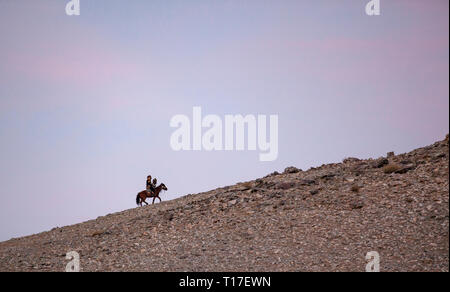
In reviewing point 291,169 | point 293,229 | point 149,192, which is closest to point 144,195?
point 149,192

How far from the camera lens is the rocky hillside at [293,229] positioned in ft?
72.9

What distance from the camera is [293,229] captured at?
2548cm

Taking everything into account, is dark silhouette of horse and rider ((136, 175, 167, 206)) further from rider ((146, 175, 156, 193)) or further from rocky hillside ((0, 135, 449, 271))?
rocky hillside ((0, 135, 449, 271))

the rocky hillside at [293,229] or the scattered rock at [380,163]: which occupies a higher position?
the scattered rock at [380,163]

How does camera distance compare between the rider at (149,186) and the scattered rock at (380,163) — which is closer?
the scattered rock at (380,163)

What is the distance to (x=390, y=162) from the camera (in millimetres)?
32719

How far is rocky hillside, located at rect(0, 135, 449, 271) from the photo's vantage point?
22219mm

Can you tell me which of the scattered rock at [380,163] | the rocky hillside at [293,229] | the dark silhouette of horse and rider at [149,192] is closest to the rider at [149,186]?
the dark silhouette of horse and rider at [149,192]

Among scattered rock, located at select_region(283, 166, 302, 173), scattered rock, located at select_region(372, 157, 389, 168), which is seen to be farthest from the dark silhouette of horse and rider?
scattered rock, located at select_region(372, 157, 389, 168)

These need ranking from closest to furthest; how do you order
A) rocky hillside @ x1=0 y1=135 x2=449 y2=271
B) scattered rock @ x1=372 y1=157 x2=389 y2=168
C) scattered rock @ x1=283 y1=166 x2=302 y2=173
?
rocky hillside @ x1=0 y1=135 x2=449 y2=271
scattered rock @ x1=372 y1=157 x2=389 y2=168
scattered rock @ x1=283 y1=166 x2=302 y2=173

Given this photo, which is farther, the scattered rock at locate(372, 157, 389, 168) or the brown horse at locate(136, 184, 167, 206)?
the brown horse at locate(136, 184, 167, 206)

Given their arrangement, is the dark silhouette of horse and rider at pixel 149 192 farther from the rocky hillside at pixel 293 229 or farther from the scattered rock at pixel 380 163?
the scattered rock at pixel 380 163
